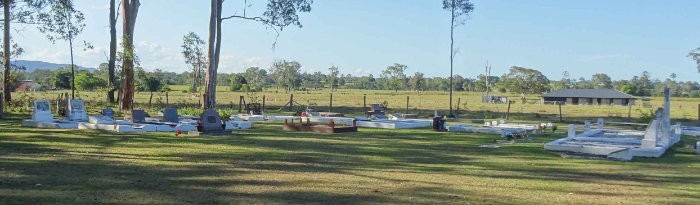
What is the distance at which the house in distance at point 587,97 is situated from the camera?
84000 millimetres

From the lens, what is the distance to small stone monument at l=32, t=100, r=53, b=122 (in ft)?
77.3

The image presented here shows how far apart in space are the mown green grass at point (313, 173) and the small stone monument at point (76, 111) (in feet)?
15.1

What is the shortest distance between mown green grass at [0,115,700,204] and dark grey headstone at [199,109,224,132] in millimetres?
1266

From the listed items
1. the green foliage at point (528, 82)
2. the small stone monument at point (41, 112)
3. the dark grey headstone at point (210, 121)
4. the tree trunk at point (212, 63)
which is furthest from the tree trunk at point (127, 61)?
the green foliage at point (528, 82)

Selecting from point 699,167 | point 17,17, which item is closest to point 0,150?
point 699,167

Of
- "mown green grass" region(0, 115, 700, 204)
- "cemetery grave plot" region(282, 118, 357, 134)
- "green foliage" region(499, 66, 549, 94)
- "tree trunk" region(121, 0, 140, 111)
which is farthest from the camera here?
"green foliage" region(499, 66, 549, 94)

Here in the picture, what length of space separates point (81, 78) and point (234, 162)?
6203cm

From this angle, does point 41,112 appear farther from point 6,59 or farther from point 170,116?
point 6,59

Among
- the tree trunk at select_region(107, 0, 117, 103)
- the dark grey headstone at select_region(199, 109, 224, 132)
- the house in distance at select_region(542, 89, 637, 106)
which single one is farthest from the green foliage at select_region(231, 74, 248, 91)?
the dark grey headstone at select_region(199, 109, 224, 132)

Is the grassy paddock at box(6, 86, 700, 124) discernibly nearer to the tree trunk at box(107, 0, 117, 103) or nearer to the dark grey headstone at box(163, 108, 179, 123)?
the tree trunk at box(107, 0, 117, 103)

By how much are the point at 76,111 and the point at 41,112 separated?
1.32 m

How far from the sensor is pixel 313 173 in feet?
39.7

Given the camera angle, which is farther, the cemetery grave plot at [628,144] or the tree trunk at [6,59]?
the tree trunk at [6,59]

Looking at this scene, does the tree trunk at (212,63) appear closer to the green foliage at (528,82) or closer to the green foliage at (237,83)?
the green foliage at (237,83)
